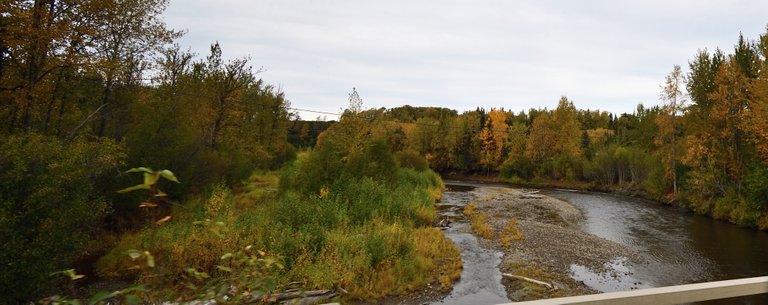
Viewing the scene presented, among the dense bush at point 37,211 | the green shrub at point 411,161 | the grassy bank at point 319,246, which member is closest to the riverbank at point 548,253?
the grassy bank at point 319,246

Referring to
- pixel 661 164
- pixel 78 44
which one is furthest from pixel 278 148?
pixel 661 164

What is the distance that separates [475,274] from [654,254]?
9.10 m

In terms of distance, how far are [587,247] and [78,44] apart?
68.2 feet

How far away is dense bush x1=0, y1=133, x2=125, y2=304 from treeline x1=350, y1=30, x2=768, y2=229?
894 inches

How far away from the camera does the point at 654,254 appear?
1747 cm

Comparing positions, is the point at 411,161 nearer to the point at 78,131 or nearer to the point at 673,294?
the point at 78,131

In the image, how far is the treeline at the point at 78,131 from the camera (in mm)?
8758

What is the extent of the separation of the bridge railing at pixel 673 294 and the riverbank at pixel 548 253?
1005 centimetres

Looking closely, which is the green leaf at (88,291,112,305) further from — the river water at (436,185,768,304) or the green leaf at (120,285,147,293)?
the river water at (436,185,768,304)

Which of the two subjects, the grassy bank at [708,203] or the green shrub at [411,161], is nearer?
the grassy bank at [708,203]

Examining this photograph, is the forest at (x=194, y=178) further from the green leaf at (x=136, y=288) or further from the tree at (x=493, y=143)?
the tree at (x=493, y=143)

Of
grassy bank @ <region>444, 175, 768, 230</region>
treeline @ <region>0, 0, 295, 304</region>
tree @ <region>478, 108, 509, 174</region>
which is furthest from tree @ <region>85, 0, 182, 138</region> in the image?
tree @ <region>478, 108, 509, 174</region>

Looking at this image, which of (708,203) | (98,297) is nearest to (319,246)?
(98,297)

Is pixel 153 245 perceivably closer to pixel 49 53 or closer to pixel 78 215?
pixel 78 215
